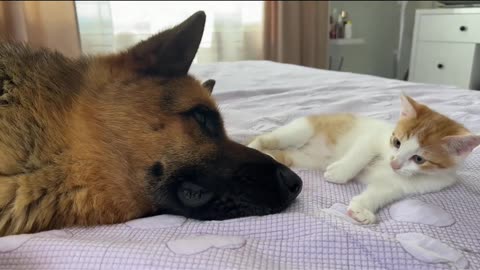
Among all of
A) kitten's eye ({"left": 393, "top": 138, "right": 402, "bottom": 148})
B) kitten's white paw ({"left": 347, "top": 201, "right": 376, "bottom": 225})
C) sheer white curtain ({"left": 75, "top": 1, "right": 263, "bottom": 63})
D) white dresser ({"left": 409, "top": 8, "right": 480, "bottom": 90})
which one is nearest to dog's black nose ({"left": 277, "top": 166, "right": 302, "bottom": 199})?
kitten's white paw ({"left": 347, "top": 201, "right": 376, "bottom": 225})

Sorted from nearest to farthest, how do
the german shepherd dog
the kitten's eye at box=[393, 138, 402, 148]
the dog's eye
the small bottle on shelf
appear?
the german shepherd dog
the dog's eye
the kitten's eye at box=[393, 138, 402, 148]
the small bottle on shelf

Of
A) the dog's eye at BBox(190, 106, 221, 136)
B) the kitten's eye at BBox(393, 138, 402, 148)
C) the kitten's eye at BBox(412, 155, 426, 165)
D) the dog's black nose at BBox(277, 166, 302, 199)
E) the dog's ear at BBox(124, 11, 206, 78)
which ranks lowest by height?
the kitten's eye at BBox(412, 155, 426, 165)

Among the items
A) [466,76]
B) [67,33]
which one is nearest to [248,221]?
[67,33]

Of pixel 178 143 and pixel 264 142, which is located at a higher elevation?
pixel 178 143

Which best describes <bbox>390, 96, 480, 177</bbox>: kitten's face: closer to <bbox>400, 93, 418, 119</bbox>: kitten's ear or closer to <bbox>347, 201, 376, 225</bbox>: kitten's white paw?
<bbox>400, 93, 418, 119</bbox>: kitten's ear

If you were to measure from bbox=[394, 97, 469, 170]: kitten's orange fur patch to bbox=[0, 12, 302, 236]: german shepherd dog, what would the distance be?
1.31ft

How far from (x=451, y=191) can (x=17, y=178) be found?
0.83 meters

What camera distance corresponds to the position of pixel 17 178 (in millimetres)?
664

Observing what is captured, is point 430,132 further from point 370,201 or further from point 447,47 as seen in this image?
point 447,47

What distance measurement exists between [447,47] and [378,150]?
2893 millimetres

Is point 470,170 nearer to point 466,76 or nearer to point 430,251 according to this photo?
point 430,251

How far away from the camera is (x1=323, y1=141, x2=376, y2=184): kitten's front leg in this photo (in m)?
0.95

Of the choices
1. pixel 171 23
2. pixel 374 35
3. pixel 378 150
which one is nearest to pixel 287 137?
pixel 378 150

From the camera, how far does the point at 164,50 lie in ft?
2.75
